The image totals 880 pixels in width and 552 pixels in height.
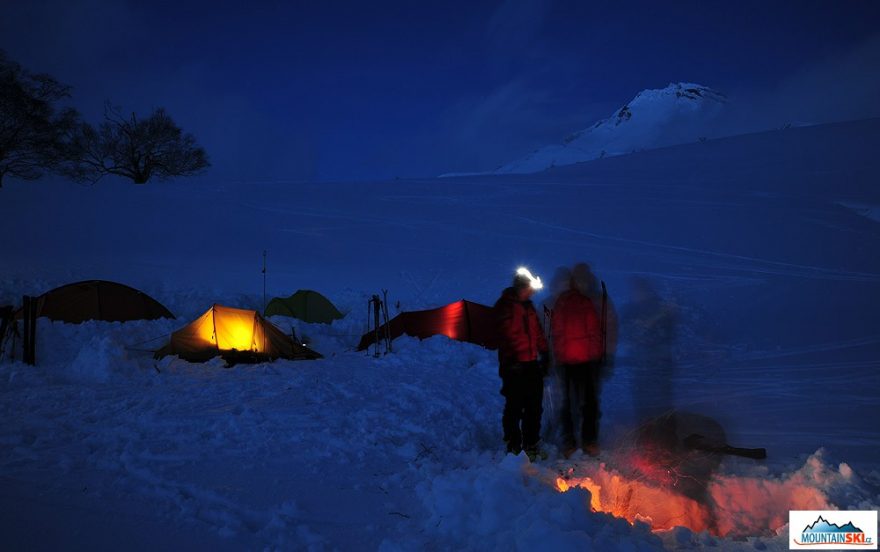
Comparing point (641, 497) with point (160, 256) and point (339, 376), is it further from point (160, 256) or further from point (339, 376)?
point (160, 256)

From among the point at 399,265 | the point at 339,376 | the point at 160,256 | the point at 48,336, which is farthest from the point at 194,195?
the point at 339,376

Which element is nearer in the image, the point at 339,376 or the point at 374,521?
the point at 374,521

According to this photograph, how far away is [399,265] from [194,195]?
585 inches

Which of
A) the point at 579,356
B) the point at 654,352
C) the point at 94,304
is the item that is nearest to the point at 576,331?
the point at 579,356

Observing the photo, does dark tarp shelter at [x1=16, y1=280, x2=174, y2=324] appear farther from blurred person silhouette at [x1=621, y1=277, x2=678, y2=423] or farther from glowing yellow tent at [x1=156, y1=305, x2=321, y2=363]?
blurred person silhouette at [x1=621, y1=277, x2=678, y2=423]

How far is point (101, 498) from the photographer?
3.60 m

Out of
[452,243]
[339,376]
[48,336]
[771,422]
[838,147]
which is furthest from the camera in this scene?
[838,147]

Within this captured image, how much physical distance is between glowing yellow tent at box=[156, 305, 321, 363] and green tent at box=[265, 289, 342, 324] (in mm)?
4115

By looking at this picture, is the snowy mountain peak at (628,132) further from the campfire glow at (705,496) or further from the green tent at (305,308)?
the campfire glow at (705,496)

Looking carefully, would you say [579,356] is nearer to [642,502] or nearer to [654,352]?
[642,502]

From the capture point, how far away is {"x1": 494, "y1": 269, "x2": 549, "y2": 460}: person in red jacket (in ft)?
17.2

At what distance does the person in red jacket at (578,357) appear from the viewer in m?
5.49

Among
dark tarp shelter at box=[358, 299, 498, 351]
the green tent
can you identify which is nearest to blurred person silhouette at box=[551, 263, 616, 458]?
dark tarp shelter at box=[358, 299, 498, 351]

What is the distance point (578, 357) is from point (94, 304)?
1147 cm
